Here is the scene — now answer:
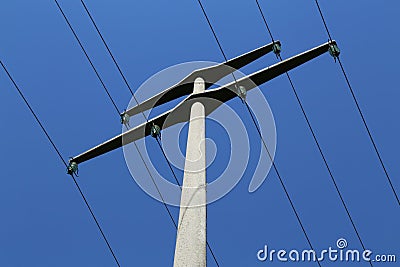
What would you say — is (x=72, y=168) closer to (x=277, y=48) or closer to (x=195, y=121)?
(x=195, y=121)

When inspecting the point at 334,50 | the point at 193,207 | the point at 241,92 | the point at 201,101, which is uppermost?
the point at 201,101

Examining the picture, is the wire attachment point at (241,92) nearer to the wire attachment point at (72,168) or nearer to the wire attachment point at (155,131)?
the wire attachment point at (155,131)

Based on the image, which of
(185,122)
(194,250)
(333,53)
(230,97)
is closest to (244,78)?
(230,97)

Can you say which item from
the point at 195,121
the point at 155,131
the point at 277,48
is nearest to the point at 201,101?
the point at 195,121

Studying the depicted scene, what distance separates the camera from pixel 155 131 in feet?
34.6

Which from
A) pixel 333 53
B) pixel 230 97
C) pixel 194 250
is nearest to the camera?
pixel 194 250

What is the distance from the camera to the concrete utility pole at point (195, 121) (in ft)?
26.8

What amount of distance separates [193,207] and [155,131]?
2.39m

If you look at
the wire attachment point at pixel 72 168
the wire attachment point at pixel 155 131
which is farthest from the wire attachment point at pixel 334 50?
the wire attachment point at pixel 72 168

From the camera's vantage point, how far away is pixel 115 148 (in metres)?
11.6

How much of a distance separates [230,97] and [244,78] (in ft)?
2.01

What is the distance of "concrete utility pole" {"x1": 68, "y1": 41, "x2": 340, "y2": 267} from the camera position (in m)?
8.16

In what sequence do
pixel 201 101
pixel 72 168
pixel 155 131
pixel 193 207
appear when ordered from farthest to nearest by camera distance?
pixel 72 168, pixel 155 131, pixel 201 101, pixel 193 207

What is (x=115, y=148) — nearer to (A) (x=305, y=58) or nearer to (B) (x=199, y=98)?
(B) (x=199, y=98)
